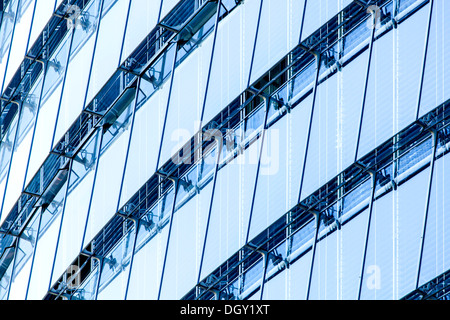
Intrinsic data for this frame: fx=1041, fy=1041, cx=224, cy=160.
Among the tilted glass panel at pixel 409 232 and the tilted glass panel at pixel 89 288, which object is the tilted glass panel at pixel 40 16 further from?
the tilted glass panel at pixel 409 232

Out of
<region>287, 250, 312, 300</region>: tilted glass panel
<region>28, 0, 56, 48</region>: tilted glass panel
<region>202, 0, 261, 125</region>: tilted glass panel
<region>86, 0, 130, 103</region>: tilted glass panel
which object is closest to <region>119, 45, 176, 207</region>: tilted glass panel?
<region>86, 0, 130, 103</region>: tilted glass panel

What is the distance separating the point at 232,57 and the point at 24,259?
8914mm

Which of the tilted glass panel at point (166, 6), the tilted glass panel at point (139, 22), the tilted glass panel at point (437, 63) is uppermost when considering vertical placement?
the tilted glass panel at point (139, 22)

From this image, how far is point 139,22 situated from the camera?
68.5 ft

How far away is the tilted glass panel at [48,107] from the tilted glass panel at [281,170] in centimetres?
755

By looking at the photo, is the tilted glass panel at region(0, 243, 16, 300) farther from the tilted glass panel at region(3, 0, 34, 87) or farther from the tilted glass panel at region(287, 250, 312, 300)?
the tilted glass panel at region(287, 250, 312, 300)

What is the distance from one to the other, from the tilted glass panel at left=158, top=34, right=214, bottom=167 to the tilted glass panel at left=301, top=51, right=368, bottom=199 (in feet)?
8.82

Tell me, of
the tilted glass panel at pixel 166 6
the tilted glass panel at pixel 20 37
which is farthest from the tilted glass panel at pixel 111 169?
the tilted glass panel at pixel 20 37

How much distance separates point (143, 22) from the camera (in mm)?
20734

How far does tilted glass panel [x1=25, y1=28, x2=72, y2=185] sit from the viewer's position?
23.8 meters

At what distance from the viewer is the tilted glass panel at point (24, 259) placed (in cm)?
2412

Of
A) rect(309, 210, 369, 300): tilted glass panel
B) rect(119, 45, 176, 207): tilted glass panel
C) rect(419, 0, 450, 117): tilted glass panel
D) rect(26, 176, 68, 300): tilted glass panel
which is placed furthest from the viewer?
rect(26, 176, 68, 300): tilted glass panel

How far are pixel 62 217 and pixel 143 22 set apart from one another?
4873 mm
